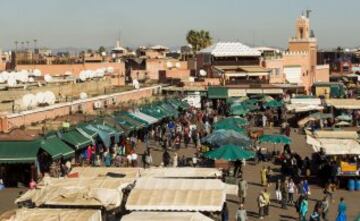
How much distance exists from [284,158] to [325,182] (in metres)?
2.36

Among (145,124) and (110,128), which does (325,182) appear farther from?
(145,124)

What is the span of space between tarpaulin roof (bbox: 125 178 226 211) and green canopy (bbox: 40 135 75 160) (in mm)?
6993

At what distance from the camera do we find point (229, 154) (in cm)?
2050

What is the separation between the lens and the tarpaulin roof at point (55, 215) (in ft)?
37.9

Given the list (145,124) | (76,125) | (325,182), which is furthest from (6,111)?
(325,182)

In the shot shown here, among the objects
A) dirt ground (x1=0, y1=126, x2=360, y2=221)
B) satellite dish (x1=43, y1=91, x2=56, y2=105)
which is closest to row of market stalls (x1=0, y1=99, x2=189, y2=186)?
dirt ground (x1=0, y1=126, x2=360, y2=221)

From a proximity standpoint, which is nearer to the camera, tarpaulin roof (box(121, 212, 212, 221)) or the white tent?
tarpaulin roof (box(121, 212, 212, 221))

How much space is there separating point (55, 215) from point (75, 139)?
34.6ft

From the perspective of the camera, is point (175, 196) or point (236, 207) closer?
point (175, 196)

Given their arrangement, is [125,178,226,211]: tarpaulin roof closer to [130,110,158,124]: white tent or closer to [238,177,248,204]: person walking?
[238,177,248,204]: person walking

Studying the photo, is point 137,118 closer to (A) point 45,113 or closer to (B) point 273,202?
(A) point 45,113

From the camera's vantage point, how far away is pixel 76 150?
876 inches

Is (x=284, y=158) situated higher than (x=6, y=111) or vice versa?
(x=6, y=111)

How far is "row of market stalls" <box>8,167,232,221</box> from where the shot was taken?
12.0 meters
